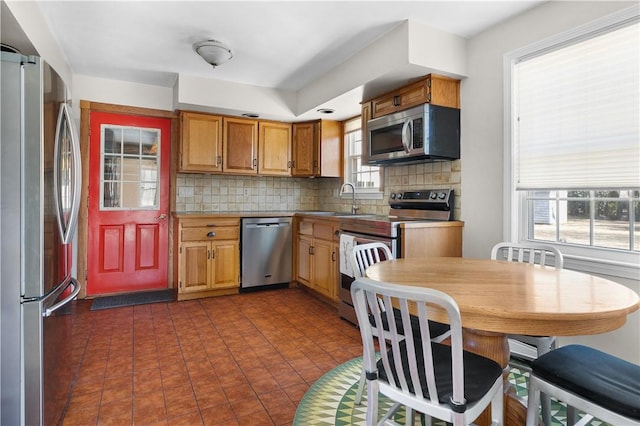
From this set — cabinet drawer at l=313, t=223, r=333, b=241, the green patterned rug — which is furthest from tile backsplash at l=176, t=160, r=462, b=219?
the green patterned rug

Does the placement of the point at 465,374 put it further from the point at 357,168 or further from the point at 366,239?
the point at 357,168

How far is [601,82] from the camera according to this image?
208 centimetres

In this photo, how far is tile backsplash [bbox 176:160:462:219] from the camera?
11.7ft

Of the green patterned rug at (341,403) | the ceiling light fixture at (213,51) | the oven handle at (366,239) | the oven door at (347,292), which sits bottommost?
the green patterned rug at (341,403)

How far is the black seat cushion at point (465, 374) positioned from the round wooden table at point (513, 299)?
13cm

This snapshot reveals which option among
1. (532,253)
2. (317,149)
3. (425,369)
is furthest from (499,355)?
(317,149)

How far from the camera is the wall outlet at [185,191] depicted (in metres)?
4.32

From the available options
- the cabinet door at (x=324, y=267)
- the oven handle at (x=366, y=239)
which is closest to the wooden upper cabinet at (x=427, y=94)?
the oven handle at (x=366, y=239)

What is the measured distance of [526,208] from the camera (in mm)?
2531

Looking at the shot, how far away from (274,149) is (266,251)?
52.5 inches

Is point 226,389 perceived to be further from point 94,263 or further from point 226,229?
point 94,263

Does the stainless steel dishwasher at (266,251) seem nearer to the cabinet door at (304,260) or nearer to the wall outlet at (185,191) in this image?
the cabinet door at (304,260)

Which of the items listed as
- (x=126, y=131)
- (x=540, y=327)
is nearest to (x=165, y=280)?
(x=126, y=131)

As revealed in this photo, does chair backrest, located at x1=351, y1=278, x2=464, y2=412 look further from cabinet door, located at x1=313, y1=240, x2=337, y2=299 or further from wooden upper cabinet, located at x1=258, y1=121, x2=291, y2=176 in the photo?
wooden upper cabinet, located at x1=258, y1=121, x2=291, y2=176
